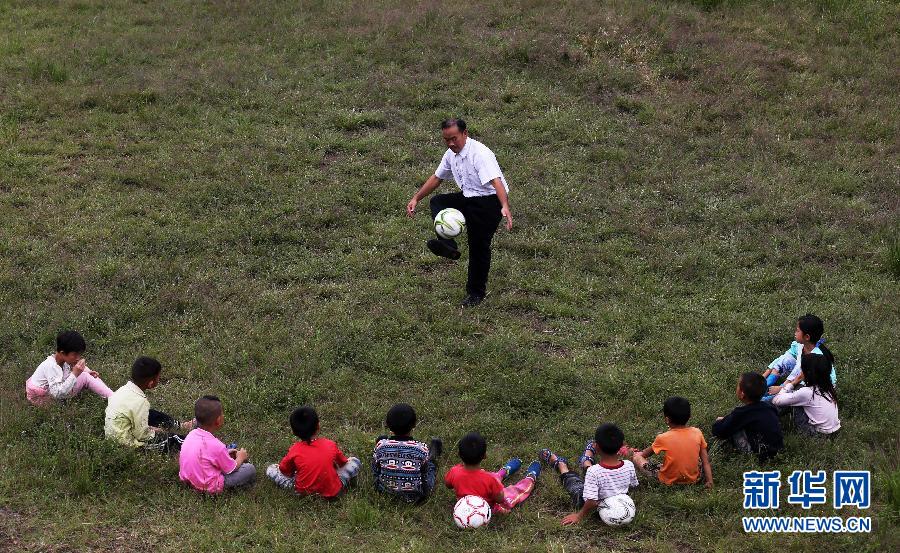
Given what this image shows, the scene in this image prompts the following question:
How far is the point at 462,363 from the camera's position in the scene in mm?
9820

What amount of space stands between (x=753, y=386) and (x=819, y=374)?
713 millimetres

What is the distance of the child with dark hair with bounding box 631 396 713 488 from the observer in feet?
25.4

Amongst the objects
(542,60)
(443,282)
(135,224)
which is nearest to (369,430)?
(443,282)

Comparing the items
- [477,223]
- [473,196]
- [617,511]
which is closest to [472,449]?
[617,511]

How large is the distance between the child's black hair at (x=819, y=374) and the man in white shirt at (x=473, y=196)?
10.9 feet

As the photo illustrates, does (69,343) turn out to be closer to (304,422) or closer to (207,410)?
(207,410)

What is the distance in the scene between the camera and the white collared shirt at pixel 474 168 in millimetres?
10195

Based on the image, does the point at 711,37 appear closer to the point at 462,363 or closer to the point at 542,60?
the point at 542,60

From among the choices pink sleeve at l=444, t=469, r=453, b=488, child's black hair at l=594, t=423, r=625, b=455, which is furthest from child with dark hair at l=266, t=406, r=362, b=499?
child's black hair at l=594, t=423, r=625, b=455

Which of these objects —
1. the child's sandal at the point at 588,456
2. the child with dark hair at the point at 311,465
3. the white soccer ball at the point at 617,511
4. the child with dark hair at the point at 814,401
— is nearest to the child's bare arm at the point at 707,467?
the white soccer ball at the point at 617,511

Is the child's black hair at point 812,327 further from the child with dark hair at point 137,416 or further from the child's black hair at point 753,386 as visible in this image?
the child with dark hair at point 137,416

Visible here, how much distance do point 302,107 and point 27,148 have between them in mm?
4161

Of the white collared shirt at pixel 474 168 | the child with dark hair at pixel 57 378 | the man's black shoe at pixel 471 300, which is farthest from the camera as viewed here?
the man's black shoe at pixel 471 300

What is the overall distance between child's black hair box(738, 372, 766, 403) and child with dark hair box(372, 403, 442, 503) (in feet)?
8.93
